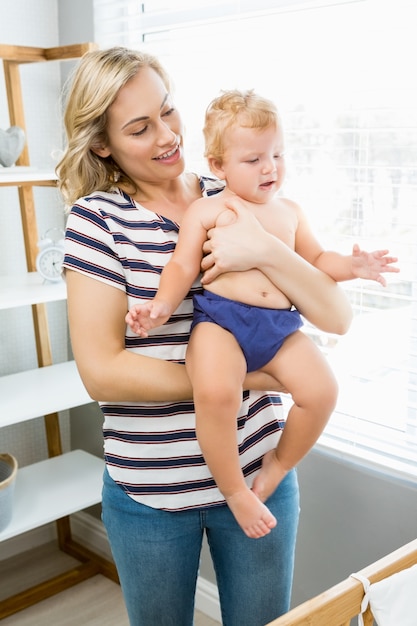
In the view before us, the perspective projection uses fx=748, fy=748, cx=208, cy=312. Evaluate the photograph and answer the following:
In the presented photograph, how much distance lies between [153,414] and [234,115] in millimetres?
549

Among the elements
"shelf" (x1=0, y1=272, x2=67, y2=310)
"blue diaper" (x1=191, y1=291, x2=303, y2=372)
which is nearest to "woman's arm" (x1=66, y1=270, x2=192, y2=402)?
"blue diaper" (x1=191, y1=291, x2=303, y2=372)

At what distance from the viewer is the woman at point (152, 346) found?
1.29m

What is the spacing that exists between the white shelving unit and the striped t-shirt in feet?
2.99

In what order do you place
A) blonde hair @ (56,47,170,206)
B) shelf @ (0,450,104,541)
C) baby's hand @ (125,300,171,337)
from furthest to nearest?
shelf @ (0,450,104,541) < blonde hair @ (56,47,170,206) < baby's hand @ (125,300,171,337)

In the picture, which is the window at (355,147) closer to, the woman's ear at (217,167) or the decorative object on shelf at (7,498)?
the woman's ear at (217,167)

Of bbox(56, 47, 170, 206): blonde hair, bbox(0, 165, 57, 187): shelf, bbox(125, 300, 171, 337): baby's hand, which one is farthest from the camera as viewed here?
bbox(0, 165, 57, 187): shelf

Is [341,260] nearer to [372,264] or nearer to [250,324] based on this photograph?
[372,264]

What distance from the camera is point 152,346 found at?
4.46ft

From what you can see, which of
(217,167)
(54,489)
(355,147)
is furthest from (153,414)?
(54,489)

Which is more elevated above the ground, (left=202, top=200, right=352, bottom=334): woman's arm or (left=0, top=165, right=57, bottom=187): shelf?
(left=0, top=165, right=57, bottom=187): shelf

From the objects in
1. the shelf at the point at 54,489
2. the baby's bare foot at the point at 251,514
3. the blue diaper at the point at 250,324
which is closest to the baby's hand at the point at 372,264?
the blue diaper at the point at 250,324

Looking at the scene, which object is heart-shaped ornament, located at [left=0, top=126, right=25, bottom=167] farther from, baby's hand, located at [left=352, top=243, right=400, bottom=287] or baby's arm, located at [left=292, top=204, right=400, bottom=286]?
baby's hand, located at [left=352, top=243, right=400, bottom=287]

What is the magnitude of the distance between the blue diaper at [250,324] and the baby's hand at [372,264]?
0.51ft

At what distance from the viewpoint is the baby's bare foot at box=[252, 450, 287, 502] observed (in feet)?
4.42
